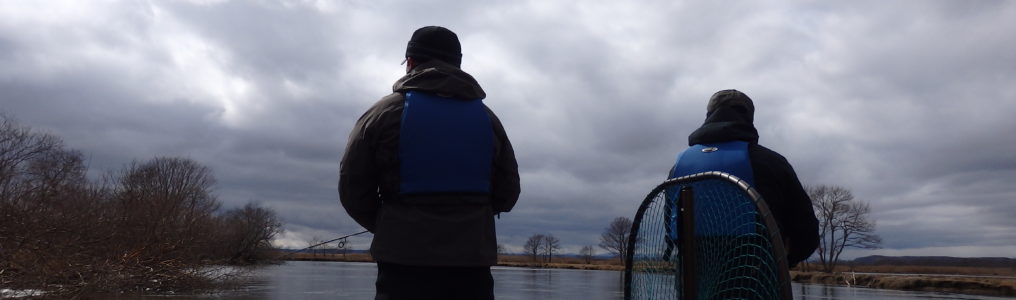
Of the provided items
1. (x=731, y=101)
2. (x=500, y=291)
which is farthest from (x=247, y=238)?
(x=731, y=101)

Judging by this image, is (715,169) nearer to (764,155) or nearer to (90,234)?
(764,155)

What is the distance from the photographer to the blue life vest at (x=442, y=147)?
112 inches

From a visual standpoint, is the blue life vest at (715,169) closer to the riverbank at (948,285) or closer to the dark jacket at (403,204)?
the dark jacket at (403,204)

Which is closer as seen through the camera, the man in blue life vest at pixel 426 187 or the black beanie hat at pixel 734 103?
the man in blue life vest at pixel 426 187

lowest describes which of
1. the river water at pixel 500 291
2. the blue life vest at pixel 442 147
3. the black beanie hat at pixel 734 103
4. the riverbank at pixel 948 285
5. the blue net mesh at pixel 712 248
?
the riverbank at pixel 948 285

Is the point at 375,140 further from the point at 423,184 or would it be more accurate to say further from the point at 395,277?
the point at 395,277

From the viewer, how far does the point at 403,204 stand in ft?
9.35

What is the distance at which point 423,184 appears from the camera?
282cm

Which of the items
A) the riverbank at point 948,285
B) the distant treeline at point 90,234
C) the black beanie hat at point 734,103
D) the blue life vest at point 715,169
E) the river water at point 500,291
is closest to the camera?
the blue life vest at point 715,169

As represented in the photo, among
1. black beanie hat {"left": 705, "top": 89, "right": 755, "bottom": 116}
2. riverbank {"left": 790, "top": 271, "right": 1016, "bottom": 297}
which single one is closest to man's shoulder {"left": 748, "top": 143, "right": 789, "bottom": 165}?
black beanie hat {"left": 705, "top": 89, "right": 755, "bottom": 116}

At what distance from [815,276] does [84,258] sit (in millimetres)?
41473

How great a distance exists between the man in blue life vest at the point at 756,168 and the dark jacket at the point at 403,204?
1.19 m

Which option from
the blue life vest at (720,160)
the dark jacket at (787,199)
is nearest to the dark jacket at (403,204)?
the blue life vest at (720,160)

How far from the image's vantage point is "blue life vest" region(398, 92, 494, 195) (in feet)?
9.30
